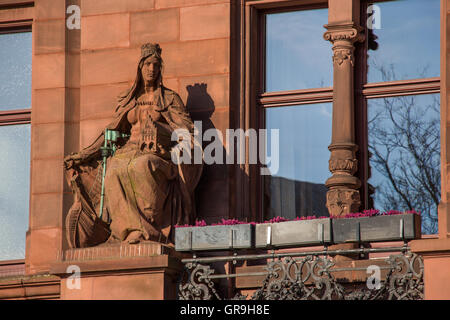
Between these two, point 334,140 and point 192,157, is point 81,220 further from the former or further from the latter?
point 334,140

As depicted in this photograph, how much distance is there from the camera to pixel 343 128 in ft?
58.2

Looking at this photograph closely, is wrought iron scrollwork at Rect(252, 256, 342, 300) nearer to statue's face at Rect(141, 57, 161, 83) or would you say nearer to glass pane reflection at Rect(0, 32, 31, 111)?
statue's face at Rect(141, 57, 161, 83)

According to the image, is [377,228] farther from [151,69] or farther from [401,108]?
[151,69]

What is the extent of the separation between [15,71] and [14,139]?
98cm

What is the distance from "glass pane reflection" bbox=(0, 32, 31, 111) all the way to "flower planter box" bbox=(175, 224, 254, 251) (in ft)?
15.0

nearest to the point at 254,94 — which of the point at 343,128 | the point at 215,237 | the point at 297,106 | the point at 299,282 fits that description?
the point at 297,106

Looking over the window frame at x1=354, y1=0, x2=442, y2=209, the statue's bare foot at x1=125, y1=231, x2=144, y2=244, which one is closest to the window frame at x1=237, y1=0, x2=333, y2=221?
the window frame at x1=354, y1=0, x2=442, y2=209

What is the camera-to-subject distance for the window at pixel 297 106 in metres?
18.1

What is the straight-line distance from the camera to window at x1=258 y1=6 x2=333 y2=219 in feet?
59.3

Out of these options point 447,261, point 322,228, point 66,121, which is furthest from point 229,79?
point 447,261

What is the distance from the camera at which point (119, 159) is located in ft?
56.2

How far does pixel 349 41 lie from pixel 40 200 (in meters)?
4.60
